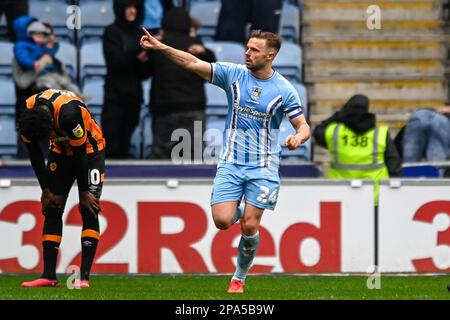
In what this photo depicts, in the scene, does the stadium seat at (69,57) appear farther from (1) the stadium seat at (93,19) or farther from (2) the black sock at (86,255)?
(2) the black sock at (86,255)

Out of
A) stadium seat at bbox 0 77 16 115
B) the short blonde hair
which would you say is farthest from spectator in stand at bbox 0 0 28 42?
the short blonde hair

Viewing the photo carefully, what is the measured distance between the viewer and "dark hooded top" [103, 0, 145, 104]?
15.9 metres

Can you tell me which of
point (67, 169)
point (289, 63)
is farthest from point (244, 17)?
point (67, 169)

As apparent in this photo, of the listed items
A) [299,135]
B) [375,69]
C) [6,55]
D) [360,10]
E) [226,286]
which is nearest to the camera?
[299,135]

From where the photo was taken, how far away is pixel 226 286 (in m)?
12.0

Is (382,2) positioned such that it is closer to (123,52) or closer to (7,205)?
(123,52)

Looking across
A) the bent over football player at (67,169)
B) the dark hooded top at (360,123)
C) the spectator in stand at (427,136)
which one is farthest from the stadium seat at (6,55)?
the bent over football player at (67,169)

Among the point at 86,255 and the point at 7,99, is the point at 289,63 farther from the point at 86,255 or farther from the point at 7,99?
the point at 86,255

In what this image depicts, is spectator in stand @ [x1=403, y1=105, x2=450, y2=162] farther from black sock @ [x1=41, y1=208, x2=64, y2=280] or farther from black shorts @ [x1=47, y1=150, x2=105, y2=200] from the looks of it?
black sock @ [x1=41, y1=208, x2=64, y2=280]

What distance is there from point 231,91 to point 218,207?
0.90 metres

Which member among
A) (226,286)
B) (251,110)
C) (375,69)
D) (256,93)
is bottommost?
(226,286)

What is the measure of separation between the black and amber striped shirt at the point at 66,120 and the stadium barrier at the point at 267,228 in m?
1.78

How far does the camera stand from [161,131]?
50.7ft

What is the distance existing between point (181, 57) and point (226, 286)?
2.34m
